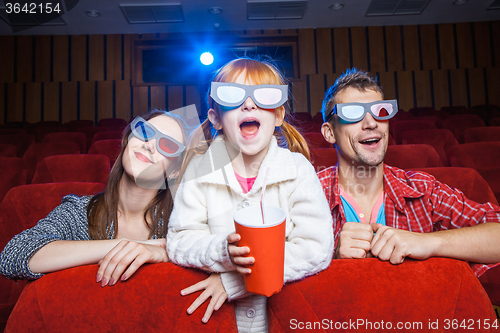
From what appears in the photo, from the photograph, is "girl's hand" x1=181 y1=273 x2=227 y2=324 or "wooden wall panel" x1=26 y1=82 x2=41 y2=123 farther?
"wooden wall panel" x1=26 y1=82 x2=41 y2=123

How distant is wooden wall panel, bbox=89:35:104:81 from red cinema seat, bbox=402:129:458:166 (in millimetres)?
4758

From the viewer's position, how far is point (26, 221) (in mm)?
920

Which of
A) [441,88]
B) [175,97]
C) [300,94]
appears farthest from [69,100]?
[441,88]

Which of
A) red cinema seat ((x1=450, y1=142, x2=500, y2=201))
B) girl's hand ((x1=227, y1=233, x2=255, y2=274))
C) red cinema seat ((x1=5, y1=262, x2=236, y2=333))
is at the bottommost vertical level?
red cinema seat ((x1=5, y1=262, x2=236, y2=333))

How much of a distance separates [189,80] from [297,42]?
1.87m

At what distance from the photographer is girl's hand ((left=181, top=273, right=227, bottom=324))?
49 cm

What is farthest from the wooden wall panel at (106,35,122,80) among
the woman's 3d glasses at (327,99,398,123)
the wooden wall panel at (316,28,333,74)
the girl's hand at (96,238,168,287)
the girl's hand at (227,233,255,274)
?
the girl's hand at (227,233,255,274)

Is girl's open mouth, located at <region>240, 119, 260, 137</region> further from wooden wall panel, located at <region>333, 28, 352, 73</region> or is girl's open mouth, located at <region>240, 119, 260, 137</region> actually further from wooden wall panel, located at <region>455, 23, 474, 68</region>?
wooden wall panel, located at <region>455, 23, 474, 68</region>

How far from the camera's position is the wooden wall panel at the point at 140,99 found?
16.3ft

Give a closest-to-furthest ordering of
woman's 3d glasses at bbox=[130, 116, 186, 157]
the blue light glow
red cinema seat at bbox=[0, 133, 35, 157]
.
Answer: woman's 3d glasses at bbox=[130, 116, 186, 157] → red cinema seat at bbox=[0, 133, 35, 157] → the blue light glow

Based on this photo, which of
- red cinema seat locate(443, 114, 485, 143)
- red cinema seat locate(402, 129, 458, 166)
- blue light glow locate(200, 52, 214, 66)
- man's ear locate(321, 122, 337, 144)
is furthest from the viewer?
blue light glow locate(200, 52, 214, 66)

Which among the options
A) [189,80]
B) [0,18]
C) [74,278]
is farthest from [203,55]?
[74,278]

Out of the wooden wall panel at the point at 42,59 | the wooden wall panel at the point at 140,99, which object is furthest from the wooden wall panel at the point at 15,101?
the wooden wall panel at the point at 140,99

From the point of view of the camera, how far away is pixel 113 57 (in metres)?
4.97
